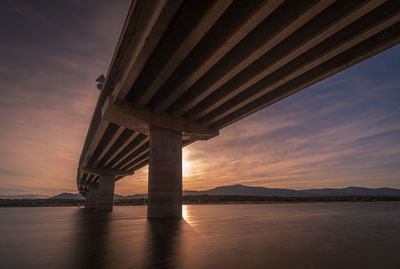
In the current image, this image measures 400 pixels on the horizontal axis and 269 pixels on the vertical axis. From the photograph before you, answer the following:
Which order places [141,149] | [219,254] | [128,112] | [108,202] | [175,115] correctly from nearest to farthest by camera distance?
[219,254], [128,112], [175,115], [141,149], [108,202]

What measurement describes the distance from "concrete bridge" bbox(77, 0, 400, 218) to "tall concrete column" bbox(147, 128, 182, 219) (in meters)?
0.07

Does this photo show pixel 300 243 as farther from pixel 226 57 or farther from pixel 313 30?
pixel 226 57

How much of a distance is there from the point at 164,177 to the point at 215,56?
9.75 metres

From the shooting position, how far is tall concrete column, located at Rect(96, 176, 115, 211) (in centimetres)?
4064

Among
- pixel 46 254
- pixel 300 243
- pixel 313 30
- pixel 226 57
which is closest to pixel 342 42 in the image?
pixel 313 30

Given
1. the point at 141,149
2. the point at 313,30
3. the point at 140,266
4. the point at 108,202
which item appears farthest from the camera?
the point at 108,202

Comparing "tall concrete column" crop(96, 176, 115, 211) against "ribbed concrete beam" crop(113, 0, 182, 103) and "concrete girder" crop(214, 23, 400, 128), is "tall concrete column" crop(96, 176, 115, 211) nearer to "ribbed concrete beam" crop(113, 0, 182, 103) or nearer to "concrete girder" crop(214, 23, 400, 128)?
"concrete girder" crop(214, 23, 400, 128)

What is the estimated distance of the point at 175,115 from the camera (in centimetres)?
1903

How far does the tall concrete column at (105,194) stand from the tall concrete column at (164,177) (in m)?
28.3

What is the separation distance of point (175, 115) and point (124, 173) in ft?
107

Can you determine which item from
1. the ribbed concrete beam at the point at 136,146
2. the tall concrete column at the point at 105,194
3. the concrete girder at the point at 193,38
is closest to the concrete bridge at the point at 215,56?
the concrete girder at the point at 193,38

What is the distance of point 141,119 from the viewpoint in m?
18.1

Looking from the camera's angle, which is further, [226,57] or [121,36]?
[226,57]

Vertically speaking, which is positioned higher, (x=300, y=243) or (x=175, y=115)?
(x=175, y=115)
